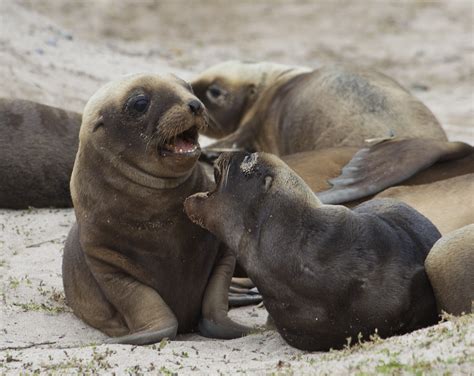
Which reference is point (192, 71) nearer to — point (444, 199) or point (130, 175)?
point (444, 199)

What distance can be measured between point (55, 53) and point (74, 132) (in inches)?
183

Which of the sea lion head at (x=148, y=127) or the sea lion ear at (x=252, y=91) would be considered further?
the sea lion ear at (x=252, y=91)

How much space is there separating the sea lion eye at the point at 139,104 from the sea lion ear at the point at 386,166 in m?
1.56

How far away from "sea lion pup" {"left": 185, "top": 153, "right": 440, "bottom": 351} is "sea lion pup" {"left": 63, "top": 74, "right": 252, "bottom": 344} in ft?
1.90

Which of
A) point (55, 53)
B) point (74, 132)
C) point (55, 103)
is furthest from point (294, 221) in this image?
point (55, 53)

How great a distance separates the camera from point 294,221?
5.66m

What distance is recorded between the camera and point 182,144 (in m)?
6.37

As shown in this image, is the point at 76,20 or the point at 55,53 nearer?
the point at 55,53

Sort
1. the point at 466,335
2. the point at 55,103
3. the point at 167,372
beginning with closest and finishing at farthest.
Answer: the point at 466,335
the point at 167,372
the point at 55,103

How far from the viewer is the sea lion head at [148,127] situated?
20.5 feet

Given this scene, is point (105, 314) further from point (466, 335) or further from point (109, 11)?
point (109, 11)

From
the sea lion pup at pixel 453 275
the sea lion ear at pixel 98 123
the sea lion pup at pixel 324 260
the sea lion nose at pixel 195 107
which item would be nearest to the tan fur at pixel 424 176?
the sea lion pup at pixel 324 260

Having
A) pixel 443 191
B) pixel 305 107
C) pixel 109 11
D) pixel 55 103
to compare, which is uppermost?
pixel 443 191

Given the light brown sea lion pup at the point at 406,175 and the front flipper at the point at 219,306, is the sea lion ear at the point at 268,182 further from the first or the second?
the light brown sea lion pup at the point at 406,175
